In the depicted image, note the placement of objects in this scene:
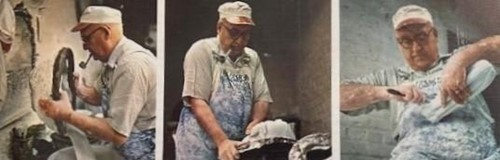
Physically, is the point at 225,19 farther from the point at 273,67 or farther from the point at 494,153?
the point at 494,153

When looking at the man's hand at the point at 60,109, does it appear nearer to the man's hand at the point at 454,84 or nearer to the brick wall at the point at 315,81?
the brick wall at the point at 315,81

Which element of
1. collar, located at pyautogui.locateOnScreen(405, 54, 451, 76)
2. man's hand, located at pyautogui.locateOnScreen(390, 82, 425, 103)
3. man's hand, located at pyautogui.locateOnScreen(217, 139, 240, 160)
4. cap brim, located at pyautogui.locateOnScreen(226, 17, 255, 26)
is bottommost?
man's hand, located at pyautogui.locateOnScreen(217, 139, 240, 160)

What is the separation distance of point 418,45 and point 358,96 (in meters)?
0.13

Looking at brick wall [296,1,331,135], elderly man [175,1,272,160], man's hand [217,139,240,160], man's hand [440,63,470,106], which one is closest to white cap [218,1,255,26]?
elderly man [175,1,272,160]

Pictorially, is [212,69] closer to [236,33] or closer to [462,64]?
[236,33]

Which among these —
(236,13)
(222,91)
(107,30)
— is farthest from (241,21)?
(107,30)

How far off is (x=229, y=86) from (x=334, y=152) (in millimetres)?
201

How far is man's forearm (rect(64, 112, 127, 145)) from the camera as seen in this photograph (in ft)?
3.95

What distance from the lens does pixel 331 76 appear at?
1.18 metres

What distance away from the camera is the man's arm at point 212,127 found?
1.18 meters

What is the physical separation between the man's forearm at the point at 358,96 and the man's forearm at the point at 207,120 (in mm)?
202

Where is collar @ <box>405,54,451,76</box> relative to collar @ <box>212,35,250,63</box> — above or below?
below

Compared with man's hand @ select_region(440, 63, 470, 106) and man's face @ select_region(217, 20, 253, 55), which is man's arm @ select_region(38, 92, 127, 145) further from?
man's hand @ select_region(440, 63, 470, 106)

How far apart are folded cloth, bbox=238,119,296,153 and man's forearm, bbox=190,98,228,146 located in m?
0.04
